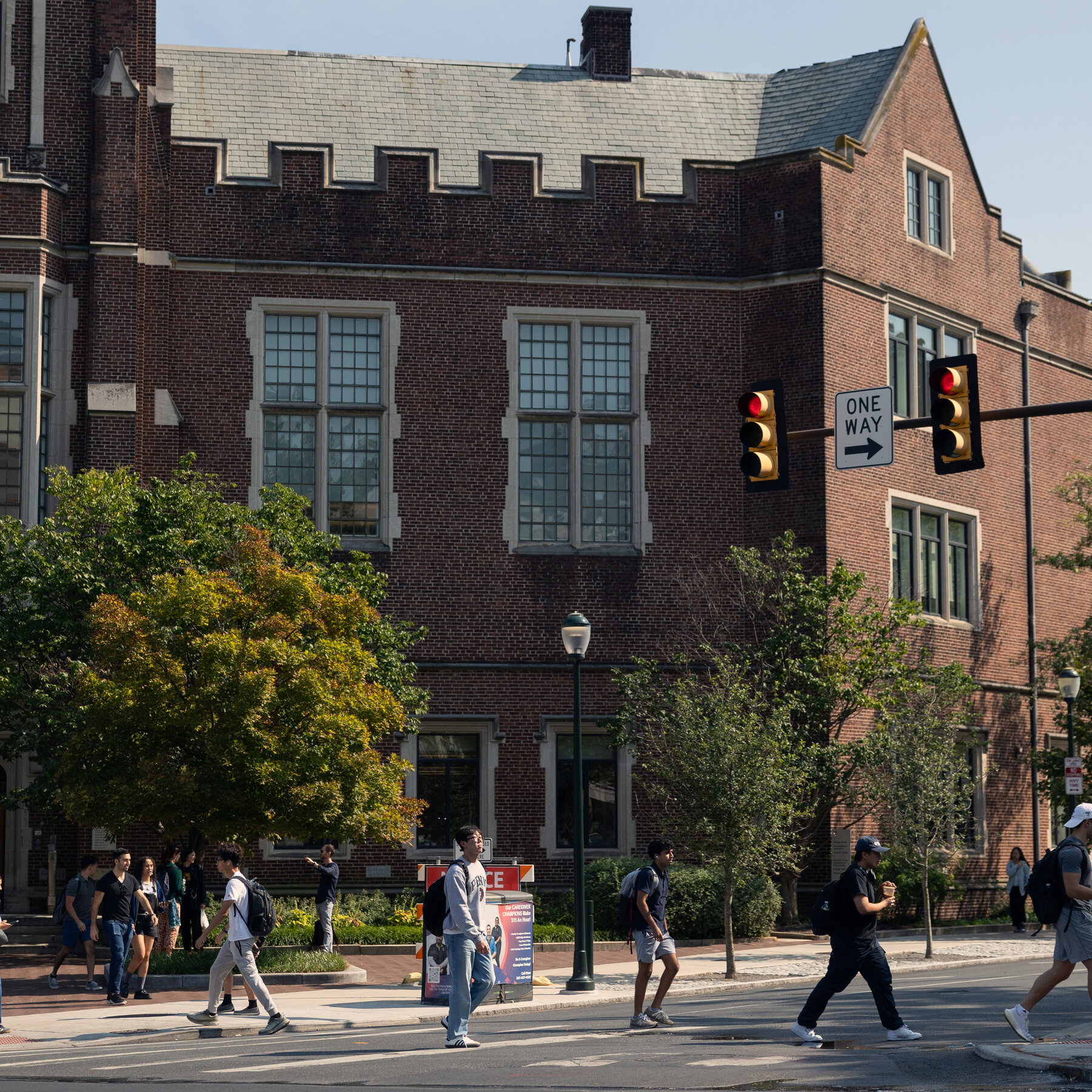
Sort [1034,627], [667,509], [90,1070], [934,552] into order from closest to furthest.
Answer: [90,1070] → [667,509] → [934,552] → [1034,627]

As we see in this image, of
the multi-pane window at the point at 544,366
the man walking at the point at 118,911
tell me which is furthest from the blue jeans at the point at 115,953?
the multi-pane window at the point at 544,366

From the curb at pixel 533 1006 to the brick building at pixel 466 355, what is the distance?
6.51 metres

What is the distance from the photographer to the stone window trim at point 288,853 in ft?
83.5

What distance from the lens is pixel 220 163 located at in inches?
1050

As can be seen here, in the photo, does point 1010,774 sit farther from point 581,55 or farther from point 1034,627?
point 581,55

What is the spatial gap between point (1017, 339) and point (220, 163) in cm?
1609

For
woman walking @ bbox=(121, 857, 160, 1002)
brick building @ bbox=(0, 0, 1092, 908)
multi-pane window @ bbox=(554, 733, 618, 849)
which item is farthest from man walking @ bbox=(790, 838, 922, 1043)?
multi-pane window @ bbox=(554, 733, 618, 849)

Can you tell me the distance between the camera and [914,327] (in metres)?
29.7

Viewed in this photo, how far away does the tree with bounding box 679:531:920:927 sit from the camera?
2539 centimetres

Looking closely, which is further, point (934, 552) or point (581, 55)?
point (581, 55)

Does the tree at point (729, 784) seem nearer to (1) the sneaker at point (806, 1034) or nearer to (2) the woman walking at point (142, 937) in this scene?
(2) the woman walking at point (142, 937)

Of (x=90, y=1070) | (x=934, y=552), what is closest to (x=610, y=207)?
(x=934, y=552)

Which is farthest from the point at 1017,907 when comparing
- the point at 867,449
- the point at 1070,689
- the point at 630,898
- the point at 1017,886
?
the point at 630,898

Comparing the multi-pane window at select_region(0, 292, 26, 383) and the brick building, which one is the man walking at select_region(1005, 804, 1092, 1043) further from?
the multi-pane window at select_region(0, 292, 26, 383)
